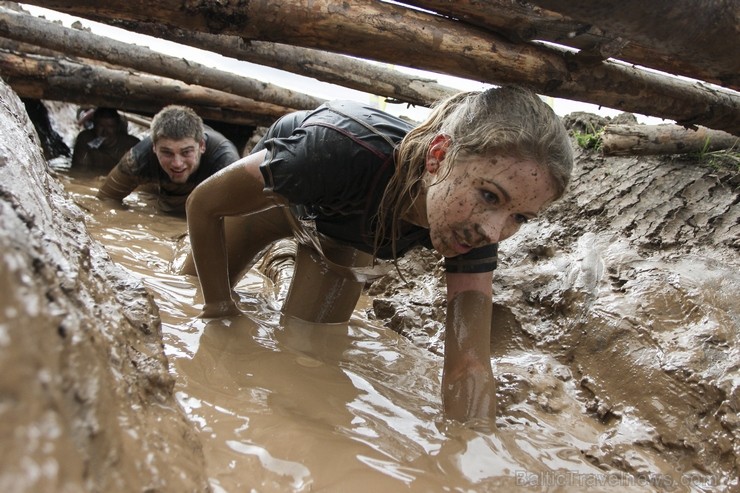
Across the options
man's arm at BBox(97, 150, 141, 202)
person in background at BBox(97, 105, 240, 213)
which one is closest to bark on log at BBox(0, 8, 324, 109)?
person in background at BBox(97, 105, 240, 213)

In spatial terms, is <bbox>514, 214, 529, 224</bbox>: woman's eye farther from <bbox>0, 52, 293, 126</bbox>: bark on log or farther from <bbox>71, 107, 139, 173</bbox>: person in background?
<bbox>71, 107, 139, 173</bbox>: person in background

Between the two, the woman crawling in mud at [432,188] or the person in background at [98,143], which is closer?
the woman crawling in mud at [432,188]

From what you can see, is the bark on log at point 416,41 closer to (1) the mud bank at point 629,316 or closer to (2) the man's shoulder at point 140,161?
(1) the mud bank at point 629,316

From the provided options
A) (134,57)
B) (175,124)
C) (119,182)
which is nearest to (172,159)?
(175,124)

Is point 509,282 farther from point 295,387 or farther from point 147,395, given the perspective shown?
point 147,395

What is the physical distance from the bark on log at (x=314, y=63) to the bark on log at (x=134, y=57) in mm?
1506

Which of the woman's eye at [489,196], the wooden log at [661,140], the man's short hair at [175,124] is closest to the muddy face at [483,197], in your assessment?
the woman's eye at [489,196]

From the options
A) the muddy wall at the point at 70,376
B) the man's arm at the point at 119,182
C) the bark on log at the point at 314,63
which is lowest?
the man's arm at the point at 119,182

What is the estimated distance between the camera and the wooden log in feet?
9.75

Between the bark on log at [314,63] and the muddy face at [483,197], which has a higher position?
the bark on log at [314,63]

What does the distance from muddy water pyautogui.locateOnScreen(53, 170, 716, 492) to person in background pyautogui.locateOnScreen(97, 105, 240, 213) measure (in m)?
2.09

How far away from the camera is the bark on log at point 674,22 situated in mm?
1390

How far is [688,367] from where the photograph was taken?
6.70ft

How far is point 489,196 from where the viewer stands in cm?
180
